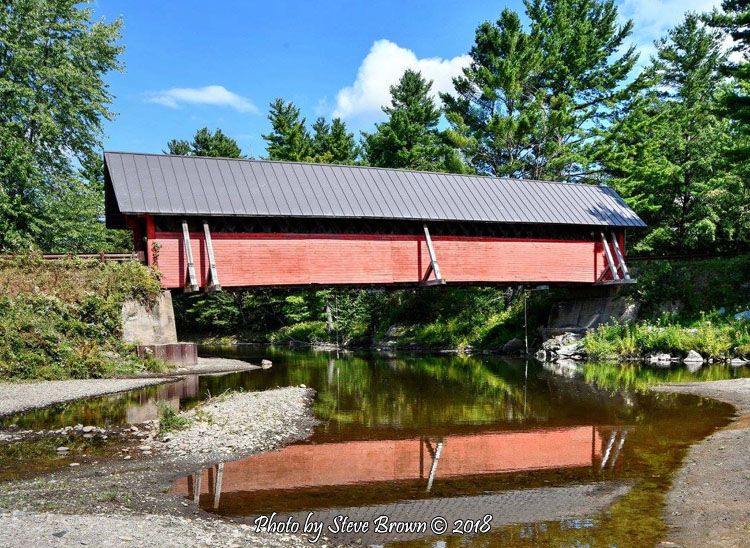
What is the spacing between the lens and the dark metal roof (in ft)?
69.9

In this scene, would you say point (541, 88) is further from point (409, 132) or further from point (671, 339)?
point (671, 339)

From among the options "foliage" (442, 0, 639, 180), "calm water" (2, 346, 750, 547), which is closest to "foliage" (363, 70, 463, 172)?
"foliage" (442, 0, 639, 180)

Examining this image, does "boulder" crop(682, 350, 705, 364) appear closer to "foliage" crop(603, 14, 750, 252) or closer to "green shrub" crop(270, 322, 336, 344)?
"foliage" crop(603, 14, 750, 252)

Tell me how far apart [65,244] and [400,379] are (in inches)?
742

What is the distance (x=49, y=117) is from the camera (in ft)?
91.6

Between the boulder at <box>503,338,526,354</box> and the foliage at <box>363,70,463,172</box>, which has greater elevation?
the foliage at <box>363,70,463,172</box>

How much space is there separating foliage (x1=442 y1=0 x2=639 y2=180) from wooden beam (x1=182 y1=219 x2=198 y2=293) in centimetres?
1878

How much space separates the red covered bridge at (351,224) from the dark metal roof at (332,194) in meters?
0.05

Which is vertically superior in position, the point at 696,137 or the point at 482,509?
the point at 696,137

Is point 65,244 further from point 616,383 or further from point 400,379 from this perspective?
point 616,383

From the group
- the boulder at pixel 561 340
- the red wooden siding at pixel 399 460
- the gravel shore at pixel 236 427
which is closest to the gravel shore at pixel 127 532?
the red wooden siding at pixel 399 460

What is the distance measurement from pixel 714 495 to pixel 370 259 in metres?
17.9

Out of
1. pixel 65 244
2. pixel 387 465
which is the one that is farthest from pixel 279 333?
pixel 387 465

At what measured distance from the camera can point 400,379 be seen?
64.2ft
